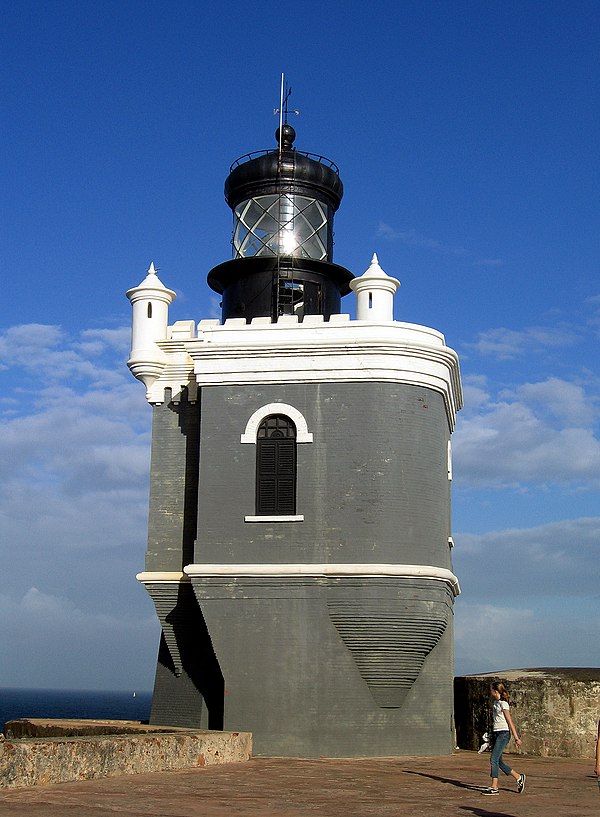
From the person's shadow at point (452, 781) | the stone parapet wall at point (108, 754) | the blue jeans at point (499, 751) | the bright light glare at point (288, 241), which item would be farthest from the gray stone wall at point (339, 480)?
the blue jeans at point (499, 751)

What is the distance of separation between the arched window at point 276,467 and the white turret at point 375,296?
8.85 ft

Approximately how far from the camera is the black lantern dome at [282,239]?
22125 mm

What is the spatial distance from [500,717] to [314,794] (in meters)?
2.66

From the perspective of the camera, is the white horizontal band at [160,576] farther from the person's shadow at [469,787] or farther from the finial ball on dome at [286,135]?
the finial ball on dome at [286,135]

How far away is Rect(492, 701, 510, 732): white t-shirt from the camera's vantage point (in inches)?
539

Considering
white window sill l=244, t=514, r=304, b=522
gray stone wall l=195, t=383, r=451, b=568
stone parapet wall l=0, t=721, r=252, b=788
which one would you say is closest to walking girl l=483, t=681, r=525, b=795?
stone parapet wall l=0, t=721, r=252, b=788

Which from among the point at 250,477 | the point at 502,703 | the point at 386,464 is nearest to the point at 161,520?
the point at 250,477

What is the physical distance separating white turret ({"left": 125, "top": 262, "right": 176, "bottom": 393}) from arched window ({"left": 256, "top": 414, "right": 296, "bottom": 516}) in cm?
296

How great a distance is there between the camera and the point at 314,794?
42.3 feet

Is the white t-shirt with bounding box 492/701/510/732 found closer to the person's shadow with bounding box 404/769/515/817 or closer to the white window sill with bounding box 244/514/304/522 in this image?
the person's shadow with bounding box 404/769/515/817

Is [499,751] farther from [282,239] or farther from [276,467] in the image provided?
[282,239]

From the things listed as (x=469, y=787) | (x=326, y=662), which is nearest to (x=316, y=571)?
(x=326, y=662)

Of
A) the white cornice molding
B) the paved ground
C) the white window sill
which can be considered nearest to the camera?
the paved ground

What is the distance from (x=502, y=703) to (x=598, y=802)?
5.72ft
